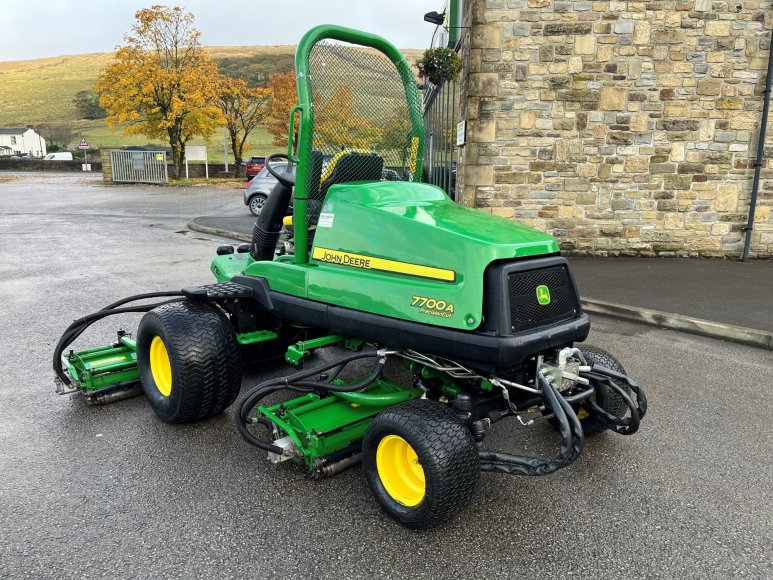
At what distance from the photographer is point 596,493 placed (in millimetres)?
2977

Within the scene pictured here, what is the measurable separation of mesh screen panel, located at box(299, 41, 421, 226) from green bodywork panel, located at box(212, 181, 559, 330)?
242 mm

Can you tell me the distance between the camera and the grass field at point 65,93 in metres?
66.0

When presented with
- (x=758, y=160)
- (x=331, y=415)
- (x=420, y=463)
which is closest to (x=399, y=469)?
(x=420, y=463)

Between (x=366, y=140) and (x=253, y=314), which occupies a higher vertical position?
(x=366, y=140)

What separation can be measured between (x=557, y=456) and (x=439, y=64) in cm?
719

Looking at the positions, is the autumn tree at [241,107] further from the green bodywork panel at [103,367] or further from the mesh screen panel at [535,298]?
the mesh screen panel at [535,298]

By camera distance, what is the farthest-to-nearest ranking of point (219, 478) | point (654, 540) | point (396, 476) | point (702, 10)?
point (702, 10), point (219, 478), point (396, 476), point (654, 540)

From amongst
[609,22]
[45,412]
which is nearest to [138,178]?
[609,22]

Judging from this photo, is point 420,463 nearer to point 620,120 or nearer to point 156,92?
point 620,120

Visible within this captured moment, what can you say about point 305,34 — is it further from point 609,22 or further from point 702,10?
point 702,10

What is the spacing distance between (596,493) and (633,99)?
24.5ft

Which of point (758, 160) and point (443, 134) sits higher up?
point (443, 134)

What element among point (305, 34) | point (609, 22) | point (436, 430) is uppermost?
point (609, 22)

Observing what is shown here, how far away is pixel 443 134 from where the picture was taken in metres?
11.2
